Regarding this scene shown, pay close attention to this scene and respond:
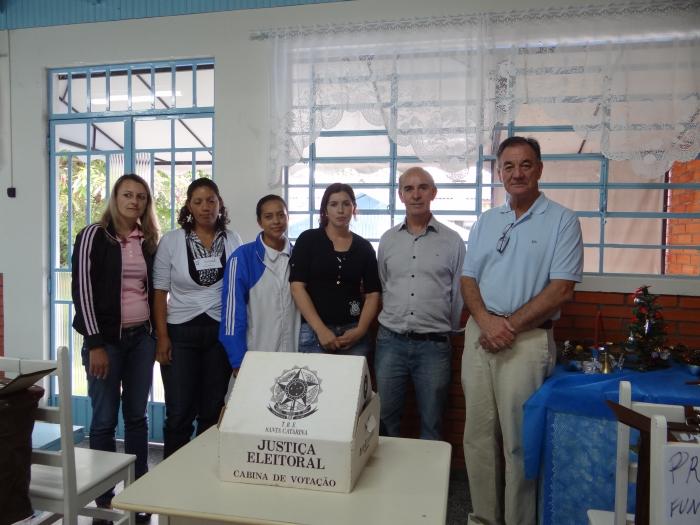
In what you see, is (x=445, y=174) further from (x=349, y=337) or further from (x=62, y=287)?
(x=62, y=287)

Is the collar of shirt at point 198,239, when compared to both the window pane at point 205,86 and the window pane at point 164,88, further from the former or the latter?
the window pane at point 164,88

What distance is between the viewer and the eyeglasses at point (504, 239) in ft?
7.23

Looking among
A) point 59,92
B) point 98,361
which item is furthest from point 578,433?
point 59,92

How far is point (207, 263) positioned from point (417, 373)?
1136 mm

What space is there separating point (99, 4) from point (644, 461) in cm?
381

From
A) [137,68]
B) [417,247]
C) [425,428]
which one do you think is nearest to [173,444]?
[425,428]

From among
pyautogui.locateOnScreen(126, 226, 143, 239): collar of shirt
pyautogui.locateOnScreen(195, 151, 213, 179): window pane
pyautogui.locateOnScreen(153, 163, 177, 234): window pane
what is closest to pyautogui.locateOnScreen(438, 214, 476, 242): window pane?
pyautogui.locateOnScreen(195, 151, 213, 179): window pane

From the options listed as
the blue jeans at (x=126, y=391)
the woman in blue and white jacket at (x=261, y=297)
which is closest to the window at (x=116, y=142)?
the blue jeans at (x=126, y=391)

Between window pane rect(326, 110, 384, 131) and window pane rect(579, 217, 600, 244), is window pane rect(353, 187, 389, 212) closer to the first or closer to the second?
window pane rect(326, 110, 384, 131)

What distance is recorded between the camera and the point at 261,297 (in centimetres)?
248

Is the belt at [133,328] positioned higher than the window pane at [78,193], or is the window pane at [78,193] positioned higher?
the window pane at [78,193]

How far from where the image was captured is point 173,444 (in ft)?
8.36

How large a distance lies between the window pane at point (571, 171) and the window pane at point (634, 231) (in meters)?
0.26

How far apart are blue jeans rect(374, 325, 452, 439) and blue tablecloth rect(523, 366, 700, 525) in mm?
489
